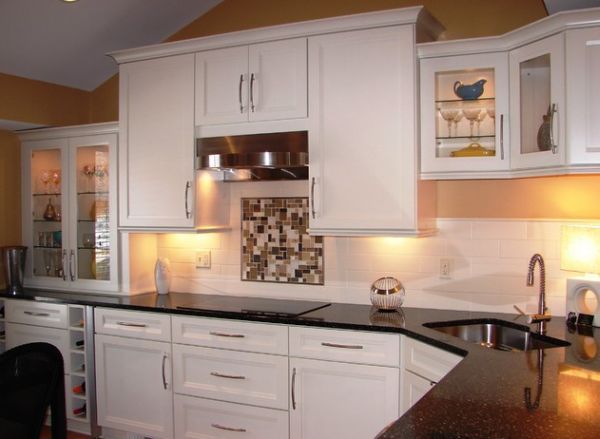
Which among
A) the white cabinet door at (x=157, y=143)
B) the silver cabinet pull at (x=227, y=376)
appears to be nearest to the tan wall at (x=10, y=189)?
the white cabinet door at (x=157, y=143)

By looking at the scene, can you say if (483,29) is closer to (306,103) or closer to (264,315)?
(306,103)

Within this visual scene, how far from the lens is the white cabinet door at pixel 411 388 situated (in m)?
2.68

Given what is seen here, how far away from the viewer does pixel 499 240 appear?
3162 mm

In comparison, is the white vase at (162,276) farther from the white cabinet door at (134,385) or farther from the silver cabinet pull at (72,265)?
the silver cabinet pull at (72,265)

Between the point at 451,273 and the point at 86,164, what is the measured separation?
2.54 m

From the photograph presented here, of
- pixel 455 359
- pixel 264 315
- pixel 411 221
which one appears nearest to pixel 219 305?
pixel 264 315

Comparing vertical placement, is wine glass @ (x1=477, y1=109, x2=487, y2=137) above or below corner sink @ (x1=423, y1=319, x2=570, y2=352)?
above

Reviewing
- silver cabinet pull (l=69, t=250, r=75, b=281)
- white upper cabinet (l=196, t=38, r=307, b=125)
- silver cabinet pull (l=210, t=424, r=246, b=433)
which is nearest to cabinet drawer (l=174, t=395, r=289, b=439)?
silver cabinet pull (l=210, t=424, r=246, b=433)

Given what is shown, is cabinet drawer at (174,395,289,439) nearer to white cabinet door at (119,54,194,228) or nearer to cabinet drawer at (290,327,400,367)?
cabinet drawer at (290,327,400,367)

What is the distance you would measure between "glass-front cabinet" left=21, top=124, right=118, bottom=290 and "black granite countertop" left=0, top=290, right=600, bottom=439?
5.56 ft

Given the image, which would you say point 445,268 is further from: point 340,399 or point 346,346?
point 340,399

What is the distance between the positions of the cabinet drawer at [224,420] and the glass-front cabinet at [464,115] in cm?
153

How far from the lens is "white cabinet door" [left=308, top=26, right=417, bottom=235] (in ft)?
9.82

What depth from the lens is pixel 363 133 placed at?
308 centimetres
